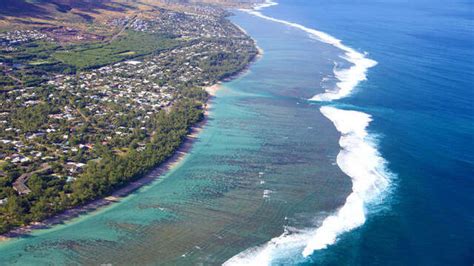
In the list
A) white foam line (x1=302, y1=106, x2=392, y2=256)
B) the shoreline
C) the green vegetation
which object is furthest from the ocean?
the green vegetation

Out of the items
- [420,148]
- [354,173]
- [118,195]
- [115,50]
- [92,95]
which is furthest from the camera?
[115,50]

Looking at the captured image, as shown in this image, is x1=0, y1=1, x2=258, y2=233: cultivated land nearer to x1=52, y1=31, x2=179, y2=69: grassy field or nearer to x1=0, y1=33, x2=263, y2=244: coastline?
x1=52, y1=31, x2=179, y2=69: grassy field

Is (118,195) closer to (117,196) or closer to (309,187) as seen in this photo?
(117,196)

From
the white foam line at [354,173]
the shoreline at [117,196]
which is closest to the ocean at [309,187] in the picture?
the white foam line at [354,173]

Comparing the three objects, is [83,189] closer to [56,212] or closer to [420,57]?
[56,212]

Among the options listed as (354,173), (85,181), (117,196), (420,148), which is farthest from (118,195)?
(420,148)

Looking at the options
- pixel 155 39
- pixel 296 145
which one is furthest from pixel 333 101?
pixel 155 39

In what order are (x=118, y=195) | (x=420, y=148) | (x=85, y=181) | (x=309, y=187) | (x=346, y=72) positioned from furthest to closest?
(x=346, y=72) → (x=420, y=148) → (x=309, y=187) → (x=118, y=195) → (x=85, y=181)
